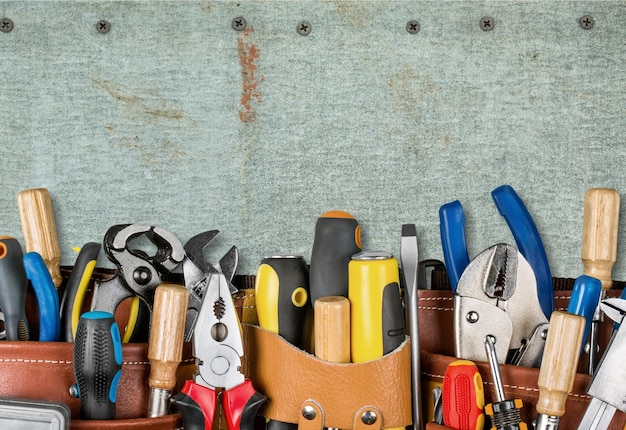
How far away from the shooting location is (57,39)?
4.10 ft

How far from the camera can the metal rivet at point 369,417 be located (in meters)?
1.01

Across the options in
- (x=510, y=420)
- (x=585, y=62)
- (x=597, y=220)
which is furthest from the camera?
(x=585, y=62)

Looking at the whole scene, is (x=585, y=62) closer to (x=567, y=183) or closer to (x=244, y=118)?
(x=567, y=183)

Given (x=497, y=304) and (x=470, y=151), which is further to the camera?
(x=470, y=151)

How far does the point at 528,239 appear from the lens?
110 cm

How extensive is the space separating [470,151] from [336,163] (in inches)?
8.4

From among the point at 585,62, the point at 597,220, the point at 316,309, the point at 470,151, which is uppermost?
the point at 585,62

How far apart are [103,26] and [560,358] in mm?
850

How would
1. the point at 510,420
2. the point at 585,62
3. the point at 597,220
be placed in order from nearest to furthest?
the point at 510,420, the point at 597,220, the point at 585,62

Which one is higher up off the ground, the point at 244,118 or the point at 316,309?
the point at 244,118

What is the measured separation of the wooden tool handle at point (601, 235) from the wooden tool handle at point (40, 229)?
2.58 ft

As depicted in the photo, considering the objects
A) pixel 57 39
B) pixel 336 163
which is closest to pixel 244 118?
pixel 336 163

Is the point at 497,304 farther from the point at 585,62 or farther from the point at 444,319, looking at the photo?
the point at 585,62

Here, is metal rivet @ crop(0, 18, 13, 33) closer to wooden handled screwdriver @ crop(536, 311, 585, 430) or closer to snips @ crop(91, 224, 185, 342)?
snips @ crop(91, 224, 185, 342)
